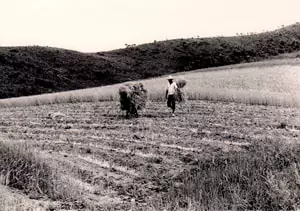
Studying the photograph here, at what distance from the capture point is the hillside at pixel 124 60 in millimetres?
55344

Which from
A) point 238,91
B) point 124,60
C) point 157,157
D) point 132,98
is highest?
point 124,60

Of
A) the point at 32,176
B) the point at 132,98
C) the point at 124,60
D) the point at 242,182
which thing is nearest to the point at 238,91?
the point at 132,98

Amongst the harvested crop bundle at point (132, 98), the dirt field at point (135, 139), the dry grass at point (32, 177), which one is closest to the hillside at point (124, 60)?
the dirt field at point (135, 139)

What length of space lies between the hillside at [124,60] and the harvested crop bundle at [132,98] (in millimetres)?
27843

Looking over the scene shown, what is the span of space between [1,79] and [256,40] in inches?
1280

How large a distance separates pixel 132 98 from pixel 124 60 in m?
44.2

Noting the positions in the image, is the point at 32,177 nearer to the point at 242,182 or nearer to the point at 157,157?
the point at 242,182

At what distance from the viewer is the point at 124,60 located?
6812 centimetres

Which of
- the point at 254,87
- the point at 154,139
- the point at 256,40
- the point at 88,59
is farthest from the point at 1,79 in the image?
the point at 154,139

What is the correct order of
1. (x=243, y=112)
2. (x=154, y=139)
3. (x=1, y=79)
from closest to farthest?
(x=154, y=139)
(x=243, y=112)
(x=1, y=79)

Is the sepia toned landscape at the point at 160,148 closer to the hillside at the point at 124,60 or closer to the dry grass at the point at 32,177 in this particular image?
the dry grass at the point at 32,177

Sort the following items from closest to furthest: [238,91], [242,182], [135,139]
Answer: [242,182] < [135,139] < [238,91]

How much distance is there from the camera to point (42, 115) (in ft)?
86.6

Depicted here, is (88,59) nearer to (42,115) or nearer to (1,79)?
(1,79)
